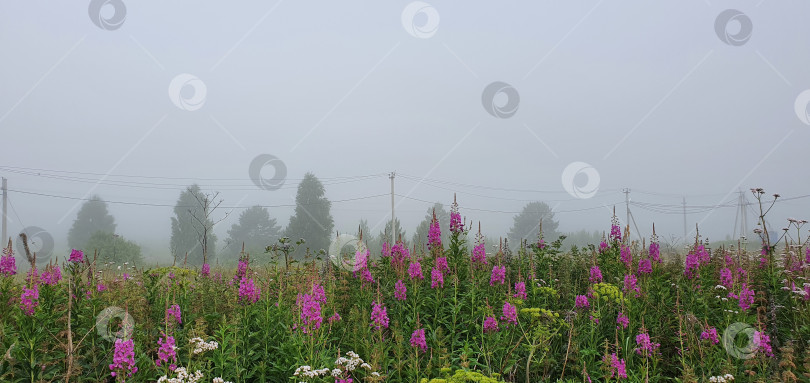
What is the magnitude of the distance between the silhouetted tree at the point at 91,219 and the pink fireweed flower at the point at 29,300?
242ft

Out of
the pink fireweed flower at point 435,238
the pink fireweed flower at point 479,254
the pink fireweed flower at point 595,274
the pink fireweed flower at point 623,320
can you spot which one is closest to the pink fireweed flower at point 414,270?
the pink fireweed flower at point 435,238

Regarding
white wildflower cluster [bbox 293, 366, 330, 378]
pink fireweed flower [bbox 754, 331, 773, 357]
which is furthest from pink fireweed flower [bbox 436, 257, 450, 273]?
pink fireweed flower [bbox 754, 331, 773, 357]

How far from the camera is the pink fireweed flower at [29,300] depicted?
217 inches

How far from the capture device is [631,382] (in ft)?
17.3

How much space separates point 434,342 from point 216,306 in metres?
4.00

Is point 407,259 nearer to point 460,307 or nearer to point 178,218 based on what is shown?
point 460,307

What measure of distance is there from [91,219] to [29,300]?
7819cm

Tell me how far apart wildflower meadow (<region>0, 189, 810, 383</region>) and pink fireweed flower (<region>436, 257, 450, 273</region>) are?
0.02 m

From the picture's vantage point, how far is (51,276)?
20.4ft

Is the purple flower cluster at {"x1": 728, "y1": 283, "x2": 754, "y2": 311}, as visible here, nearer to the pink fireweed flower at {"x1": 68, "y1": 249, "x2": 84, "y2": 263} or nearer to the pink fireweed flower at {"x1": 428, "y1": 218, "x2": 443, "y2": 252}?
the pink fireweed flower at {"x1": 428, "y1": 218, "x2": 443, "y2": 252}

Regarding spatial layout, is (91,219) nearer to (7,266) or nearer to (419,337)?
(7,266)

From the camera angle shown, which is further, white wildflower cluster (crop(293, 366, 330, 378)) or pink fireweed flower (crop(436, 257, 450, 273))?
pink fireweed flower (crop(436, 257, 450, 273))

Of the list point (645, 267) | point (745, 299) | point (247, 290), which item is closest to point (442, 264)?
point (247, 290)

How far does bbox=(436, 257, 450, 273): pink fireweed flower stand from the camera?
7.28 meters
